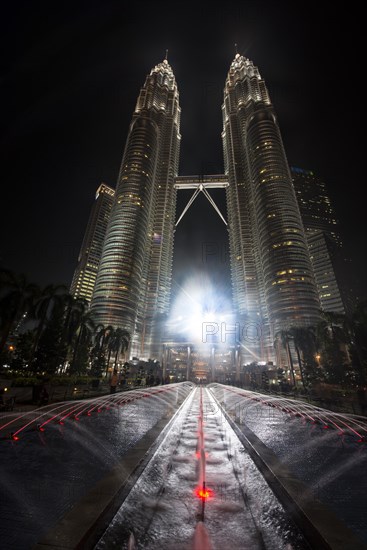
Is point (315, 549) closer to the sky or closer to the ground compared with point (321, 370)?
closer to the ground

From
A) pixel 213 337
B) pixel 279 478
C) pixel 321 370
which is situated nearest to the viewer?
pixel 279 478

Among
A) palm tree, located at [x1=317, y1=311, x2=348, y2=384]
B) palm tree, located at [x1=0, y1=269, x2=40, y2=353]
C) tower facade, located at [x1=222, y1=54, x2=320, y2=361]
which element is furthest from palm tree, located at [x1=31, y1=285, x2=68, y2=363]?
tower facade, located at [x1=222, y1=54, x2=320, y2=361]

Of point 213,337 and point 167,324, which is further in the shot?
point 167,324

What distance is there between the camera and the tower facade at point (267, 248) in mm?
118000

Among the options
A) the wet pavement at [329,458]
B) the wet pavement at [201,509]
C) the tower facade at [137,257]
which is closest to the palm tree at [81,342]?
the wet pavement at [329,458]

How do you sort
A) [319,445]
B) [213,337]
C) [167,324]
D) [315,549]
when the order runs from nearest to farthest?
[315,549] → [319,445] → [213,337] → [167,324]

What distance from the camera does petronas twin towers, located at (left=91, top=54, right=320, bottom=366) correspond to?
12300 cm

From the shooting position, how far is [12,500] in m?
4.41

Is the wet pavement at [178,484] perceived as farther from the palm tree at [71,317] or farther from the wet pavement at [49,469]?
the palm tree at [71,317]

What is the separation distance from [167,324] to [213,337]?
1522 inches

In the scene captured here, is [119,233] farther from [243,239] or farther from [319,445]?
[319,445]

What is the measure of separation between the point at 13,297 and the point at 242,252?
162 m

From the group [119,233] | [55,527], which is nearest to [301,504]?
[55,527]

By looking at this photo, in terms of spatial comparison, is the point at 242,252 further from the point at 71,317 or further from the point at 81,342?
the point at 71,317
